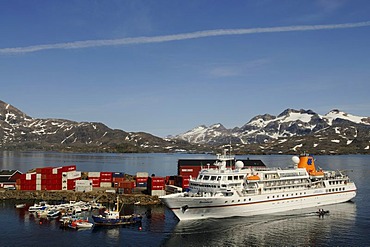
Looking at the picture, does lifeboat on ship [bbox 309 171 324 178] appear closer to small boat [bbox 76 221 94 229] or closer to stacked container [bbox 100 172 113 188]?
small boat [bbox 76 221 94 229]

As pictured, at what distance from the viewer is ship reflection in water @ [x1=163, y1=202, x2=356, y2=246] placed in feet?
116

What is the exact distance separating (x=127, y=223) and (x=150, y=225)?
9.03 feet

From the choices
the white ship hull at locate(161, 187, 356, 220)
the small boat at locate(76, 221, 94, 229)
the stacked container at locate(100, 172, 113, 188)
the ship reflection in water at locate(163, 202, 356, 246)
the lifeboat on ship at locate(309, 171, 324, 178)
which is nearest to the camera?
the ship reflection in water at locate(163, 202, 356, 246)

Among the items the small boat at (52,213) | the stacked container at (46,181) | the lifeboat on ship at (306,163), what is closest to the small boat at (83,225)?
the small boat at (52,213)

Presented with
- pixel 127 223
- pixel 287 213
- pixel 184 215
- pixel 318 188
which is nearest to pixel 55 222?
pixel 127 223

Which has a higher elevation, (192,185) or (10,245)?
(192,185)

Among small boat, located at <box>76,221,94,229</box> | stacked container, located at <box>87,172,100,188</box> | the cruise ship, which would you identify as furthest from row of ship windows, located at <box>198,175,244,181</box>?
stacked container, located at <box>87,172,100,188</box>

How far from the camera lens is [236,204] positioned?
4291cm

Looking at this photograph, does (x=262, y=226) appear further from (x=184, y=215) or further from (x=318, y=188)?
(x=318, y=188)

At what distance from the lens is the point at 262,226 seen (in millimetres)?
40469

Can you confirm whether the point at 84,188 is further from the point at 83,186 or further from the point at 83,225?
the point at 83,225

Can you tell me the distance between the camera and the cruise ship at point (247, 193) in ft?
137

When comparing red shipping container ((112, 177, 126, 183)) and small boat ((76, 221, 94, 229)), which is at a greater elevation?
red shipping container ((112, 177, 126, 183))

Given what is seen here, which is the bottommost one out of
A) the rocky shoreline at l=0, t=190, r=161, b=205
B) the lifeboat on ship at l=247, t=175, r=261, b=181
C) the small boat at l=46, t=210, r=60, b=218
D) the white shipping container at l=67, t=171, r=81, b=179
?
the small boat at l=46, t=210, r=60, b=218
